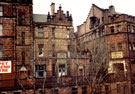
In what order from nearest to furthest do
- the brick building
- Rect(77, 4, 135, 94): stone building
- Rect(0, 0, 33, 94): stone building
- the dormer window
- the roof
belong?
Rect(0, 0, 33, 94): stone building < the brick building < Rect(77, 4, 135, 94): stone building < the roof < the dormer window

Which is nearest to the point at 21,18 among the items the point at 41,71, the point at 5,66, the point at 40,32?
the point at 40,32

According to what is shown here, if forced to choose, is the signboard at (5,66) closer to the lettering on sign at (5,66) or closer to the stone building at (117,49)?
the lettering on sign at (5,66)

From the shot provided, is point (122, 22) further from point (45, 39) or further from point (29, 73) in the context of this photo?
point (29, 73)

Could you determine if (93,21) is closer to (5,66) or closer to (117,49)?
(117,49)

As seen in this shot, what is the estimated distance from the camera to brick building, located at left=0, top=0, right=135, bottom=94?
25.1m

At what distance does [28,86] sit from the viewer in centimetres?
2408

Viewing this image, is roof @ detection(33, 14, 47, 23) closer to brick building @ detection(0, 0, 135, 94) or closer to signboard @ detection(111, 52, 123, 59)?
brick building @ detection(0, 0, 135, 94)

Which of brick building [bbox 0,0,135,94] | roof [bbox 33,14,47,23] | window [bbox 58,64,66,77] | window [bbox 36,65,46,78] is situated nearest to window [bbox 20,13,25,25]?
brick building [bbox 0,0,135,94]

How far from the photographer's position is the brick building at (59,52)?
987 inches

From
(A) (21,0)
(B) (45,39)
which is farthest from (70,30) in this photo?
(A) (21,0)

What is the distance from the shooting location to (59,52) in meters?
30.3

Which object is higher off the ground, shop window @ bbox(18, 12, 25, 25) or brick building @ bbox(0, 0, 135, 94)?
shop window @ bbox(18, 12, 25, 25)

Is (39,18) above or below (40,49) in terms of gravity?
above

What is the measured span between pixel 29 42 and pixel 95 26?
1493cm
